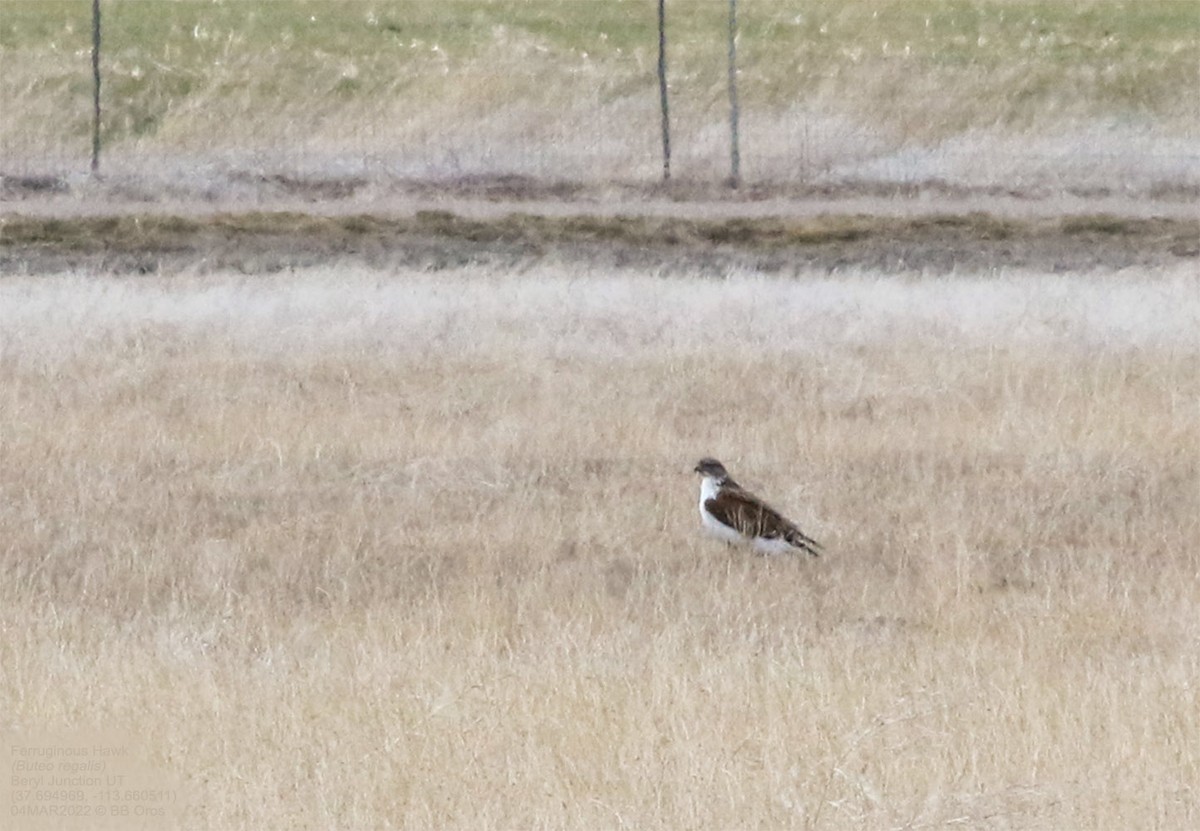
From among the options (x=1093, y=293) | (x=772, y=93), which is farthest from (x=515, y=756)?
(x=772, y=93)

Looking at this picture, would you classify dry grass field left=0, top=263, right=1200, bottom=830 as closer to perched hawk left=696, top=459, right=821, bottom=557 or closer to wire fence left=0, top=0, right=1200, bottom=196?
perched hawk left=696, top=459, right=821, bottom=557

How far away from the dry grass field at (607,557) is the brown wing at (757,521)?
15 cm

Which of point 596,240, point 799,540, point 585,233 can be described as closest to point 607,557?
point 799,540

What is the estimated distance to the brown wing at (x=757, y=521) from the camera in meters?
8.82

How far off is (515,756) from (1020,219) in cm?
1994

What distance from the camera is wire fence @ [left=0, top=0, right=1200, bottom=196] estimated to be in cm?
3438

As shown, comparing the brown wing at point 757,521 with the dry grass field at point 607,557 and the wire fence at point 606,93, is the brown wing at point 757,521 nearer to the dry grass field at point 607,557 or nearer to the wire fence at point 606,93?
the dry grass field at point 607,557

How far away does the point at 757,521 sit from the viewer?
28.9 feet

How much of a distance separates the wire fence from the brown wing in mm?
21902

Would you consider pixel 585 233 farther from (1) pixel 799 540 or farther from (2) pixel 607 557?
(1) pixel 799 540

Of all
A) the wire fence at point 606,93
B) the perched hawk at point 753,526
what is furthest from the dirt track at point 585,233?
the perched hawk at point 753,526

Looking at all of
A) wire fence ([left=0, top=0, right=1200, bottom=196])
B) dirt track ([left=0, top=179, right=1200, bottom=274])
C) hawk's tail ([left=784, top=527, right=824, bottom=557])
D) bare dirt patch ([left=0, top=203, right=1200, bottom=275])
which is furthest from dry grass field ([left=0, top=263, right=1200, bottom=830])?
wire fence ([left=0, top=0, right=1200, bottom=196])

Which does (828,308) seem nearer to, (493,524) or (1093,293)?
(1093,293)

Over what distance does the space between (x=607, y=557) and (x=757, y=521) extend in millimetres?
663
